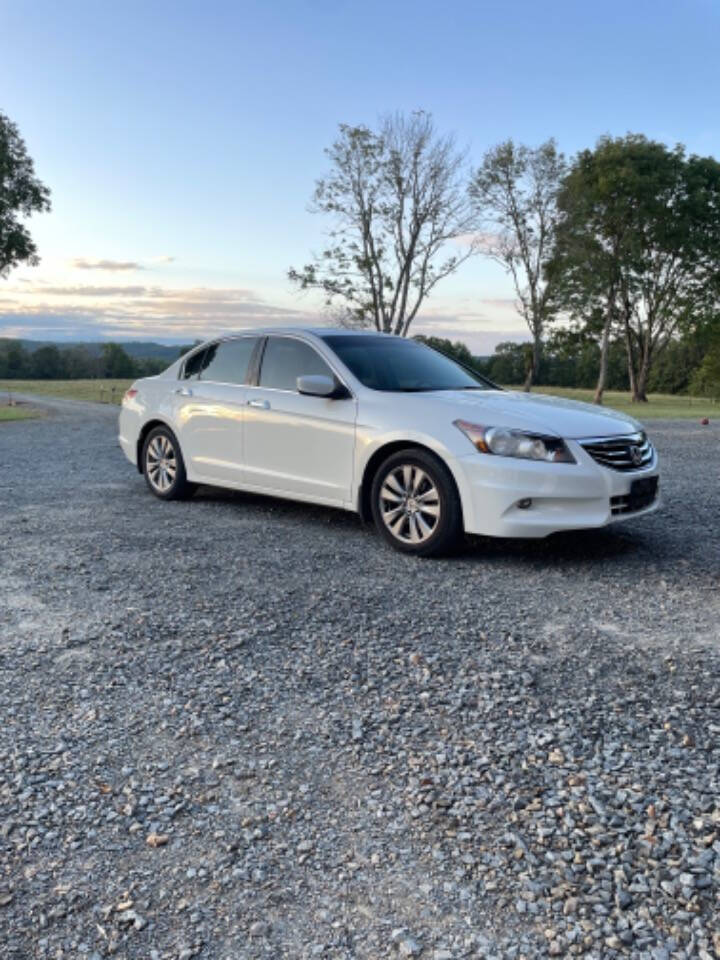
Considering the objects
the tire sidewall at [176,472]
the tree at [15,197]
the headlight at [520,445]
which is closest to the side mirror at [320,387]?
the headlight at [520,445]

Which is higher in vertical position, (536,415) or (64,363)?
(64,363)

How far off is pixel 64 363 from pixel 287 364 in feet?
218

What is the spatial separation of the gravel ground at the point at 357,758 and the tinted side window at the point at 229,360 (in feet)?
7.20

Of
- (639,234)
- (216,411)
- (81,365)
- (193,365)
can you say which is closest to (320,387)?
(216,411)

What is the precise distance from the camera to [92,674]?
356cm

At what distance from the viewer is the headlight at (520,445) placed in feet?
17.6

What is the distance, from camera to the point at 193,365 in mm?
7660

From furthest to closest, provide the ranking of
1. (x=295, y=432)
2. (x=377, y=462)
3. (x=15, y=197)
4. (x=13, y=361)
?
(x=13, y=361)
(x=15, y=197)
(x=295, y=432)
(x=377, y=462)

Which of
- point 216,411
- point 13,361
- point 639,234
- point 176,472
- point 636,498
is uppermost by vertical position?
point 639,234

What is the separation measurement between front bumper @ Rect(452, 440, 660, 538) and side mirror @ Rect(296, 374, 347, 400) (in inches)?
50.9

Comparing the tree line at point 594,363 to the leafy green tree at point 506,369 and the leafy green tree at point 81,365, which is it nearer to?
the leafy green tree at point 506,369

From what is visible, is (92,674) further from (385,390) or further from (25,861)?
(385,390)

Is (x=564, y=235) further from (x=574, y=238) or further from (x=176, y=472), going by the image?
(x=176, y=472)

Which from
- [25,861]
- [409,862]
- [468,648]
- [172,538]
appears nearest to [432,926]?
[409,862]
